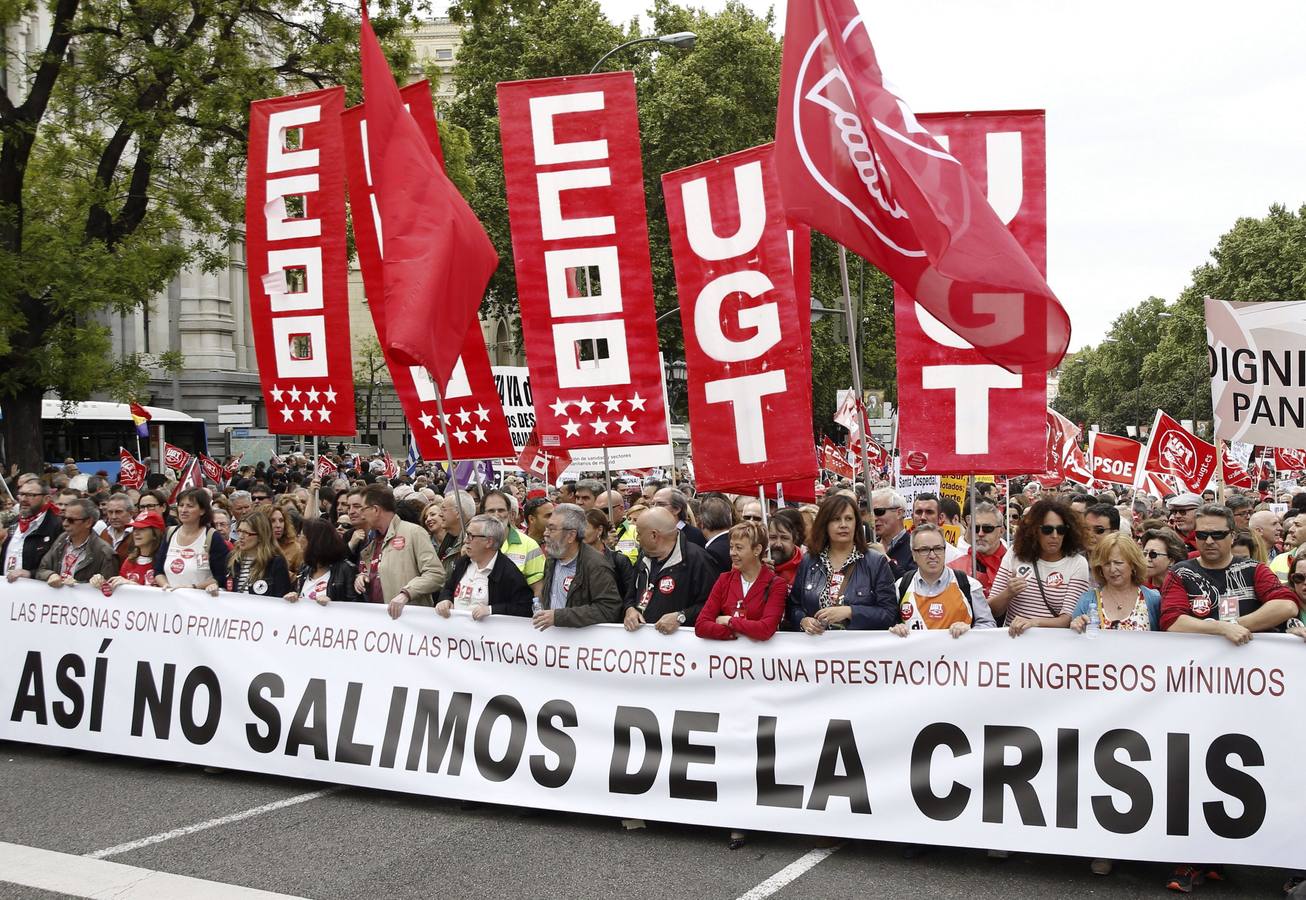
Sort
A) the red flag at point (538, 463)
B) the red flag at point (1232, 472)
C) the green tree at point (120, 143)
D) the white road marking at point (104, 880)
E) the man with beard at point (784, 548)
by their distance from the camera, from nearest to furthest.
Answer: the white road marking at point (104, 880), the man with beard at point (784, 548), the red flag at point (538, 463), the green tree at point (120, 143), the red flag at point (1232, 472)

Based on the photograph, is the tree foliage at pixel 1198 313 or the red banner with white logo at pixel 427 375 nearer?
the red banner with white logo at pixel 427 375

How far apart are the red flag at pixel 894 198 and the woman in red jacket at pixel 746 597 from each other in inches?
54.9

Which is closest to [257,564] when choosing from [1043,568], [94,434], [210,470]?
[1043,568]

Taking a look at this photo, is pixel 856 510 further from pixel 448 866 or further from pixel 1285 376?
pixel 1285 376

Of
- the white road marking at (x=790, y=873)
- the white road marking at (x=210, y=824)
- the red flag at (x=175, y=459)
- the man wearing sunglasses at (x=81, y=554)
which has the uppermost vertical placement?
the red flag at (x=175, y=459)

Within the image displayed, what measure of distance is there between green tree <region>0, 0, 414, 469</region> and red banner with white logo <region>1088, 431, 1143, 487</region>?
1147 cm

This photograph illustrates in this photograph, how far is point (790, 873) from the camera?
5.70 meters

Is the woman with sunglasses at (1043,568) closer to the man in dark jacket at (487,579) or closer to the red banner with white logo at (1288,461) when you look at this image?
the man in dark jacket at (487,579)

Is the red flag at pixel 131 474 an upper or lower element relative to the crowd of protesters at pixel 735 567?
upper

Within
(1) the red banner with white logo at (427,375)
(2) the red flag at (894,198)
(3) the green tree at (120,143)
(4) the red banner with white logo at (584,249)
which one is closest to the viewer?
(2) the red flag at (894,198)

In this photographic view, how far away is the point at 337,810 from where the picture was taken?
6.78m

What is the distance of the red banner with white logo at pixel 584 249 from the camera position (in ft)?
26.8

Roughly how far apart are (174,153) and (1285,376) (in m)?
15.2

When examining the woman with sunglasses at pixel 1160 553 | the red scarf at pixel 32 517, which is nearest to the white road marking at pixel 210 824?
the red scarf at pixel 32 517
